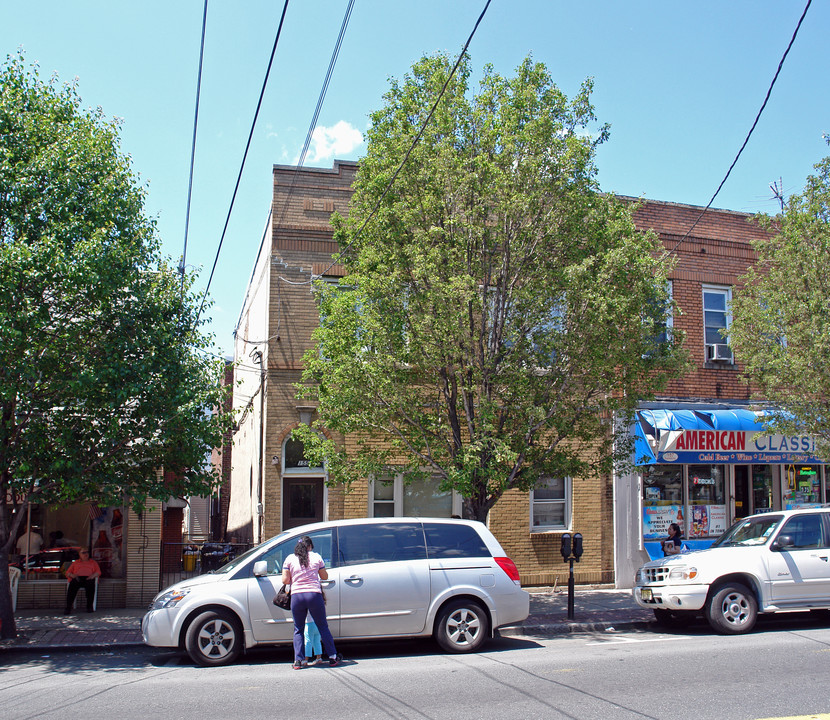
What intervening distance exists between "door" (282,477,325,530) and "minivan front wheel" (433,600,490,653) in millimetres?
6130

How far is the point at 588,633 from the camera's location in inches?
438

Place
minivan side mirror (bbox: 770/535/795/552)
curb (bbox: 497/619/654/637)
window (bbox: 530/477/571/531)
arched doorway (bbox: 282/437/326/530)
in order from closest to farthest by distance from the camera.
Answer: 1. minivan side mirror (bbox: 770/535/795/552)
2. curb (bbox: 497/619/654/637)
3. arched doorway (bbox: 282/437/326/530)
4. window (bbox: 530/477/571/531)

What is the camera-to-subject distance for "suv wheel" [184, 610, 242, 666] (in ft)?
28.5

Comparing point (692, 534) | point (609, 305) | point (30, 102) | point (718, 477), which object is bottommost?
point (692, 534)

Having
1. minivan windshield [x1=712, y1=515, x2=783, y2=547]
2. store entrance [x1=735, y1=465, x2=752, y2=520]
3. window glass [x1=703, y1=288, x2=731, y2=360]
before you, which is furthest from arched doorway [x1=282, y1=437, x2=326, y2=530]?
store entrance [x1=735, y1=465, x2=752, y2=520]

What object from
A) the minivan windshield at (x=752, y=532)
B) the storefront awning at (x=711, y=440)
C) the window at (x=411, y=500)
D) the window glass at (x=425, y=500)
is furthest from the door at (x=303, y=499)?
the minivan windshield at (x=752, y=532)

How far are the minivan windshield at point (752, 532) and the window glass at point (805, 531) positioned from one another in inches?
7.0

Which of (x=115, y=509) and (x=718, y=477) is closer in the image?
(x=115, y=509)

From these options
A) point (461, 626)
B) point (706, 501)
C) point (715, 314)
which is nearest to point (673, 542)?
point (706, 501)

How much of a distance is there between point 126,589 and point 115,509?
1445 mm

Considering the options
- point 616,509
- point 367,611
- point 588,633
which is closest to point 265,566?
point 367,611

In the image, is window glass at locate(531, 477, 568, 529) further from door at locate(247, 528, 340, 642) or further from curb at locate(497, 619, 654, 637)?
door at locate(247, 528, 340, 642)

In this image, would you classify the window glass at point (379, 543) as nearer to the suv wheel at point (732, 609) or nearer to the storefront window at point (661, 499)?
the suv wheel at point (732, 609)

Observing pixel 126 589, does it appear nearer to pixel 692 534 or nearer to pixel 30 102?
pixel 30 102
